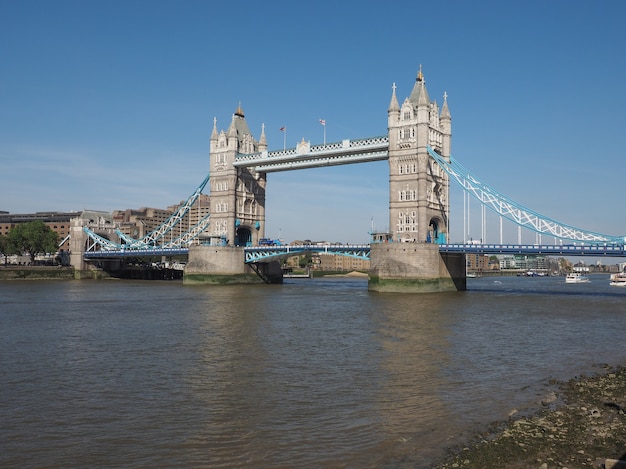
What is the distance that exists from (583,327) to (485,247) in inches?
958

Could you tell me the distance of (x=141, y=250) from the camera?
8919cm

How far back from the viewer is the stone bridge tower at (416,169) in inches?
2357

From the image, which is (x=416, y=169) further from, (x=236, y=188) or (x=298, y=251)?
(x=236, y=188)

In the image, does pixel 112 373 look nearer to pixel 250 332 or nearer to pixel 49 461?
pixel 49 461

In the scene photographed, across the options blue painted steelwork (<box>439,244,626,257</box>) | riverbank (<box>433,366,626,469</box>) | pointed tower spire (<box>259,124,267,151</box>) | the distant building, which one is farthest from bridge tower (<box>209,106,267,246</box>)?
the distant building

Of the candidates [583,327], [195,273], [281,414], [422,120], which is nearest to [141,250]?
[195,273]

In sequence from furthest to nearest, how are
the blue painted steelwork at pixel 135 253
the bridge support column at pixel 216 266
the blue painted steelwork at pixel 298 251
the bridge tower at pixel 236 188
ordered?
the blue painted steelwork at pixel 135 253 < the bridge tower at pixel 236 188 < the bridge support column at pixel 216 266 < the blue painted steelwork at pixel 298 251

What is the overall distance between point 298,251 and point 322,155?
1148 centimetres

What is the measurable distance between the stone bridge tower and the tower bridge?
10 centimetres

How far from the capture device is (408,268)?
55.1m

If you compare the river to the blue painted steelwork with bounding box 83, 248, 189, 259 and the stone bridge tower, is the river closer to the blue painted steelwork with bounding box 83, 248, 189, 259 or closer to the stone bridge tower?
the stone bridge tower

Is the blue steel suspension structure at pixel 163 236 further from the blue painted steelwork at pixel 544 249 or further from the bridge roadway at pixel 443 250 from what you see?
the blue painted steelwork at pixel 544 249

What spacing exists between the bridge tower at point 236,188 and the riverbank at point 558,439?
64.1 metres

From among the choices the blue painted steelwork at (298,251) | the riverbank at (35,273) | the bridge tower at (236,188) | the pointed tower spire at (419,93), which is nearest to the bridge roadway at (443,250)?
the blue painted steelwork at (298,251)
